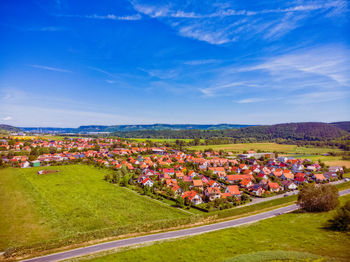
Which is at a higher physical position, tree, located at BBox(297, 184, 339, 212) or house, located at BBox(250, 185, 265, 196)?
tree, located at BBox(297, 184, 339, 212)

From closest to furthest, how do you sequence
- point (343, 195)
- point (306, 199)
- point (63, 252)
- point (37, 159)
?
point (63, 252), point (306, 199), point (343, 195), point (37, 159)

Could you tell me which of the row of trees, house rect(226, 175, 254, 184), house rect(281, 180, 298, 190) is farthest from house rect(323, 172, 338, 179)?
the row of trees

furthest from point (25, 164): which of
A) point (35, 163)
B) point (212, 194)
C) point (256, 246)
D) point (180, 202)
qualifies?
point (256, 246)

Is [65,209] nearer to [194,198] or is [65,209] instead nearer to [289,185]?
[194,198]

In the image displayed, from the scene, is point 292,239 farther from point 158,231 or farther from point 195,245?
point 158,231

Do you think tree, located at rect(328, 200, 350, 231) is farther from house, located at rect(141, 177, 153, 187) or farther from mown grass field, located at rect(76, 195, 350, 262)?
house, located at rect(141, 177, 153, 187)

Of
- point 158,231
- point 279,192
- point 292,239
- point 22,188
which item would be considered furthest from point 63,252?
point 279,192

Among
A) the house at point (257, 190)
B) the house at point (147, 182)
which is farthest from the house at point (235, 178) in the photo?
the house at point (147, 182)
